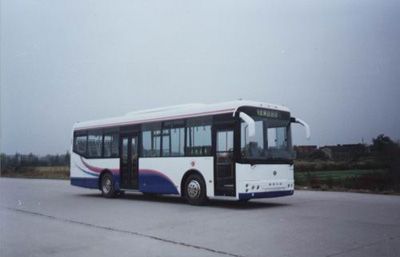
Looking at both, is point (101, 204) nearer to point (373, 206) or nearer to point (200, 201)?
point (200, 201)

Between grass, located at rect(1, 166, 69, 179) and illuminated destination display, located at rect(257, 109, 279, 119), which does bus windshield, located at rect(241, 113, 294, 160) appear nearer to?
illuminated destination display, located at rect(257, 109, 279, 119)

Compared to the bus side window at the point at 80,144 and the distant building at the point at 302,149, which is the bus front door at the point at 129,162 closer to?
the bus side window at the point at 80,144

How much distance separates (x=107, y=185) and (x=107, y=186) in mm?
40

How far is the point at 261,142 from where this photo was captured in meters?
13.7

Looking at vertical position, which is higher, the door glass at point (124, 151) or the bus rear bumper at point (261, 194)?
the door glass at point (124, 151)

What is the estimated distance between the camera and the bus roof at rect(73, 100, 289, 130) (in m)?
13.8

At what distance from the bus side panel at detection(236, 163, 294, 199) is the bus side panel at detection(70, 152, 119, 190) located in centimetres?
671

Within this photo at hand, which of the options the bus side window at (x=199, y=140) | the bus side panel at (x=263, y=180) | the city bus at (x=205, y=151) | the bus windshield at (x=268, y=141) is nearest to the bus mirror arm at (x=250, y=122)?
the city bus at (x=205, y=151)

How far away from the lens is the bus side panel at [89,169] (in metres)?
18.5

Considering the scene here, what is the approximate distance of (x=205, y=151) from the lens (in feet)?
47.1

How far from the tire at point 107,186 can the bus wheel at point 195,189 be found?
461 cm

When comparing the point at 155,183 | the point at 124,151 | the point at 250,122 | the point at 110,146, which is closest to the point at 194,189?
the point at 155,183

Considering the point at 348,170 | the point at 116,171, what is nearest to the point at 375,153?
the point at 348,170

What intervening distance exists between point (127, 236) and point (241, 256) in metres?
2.88
